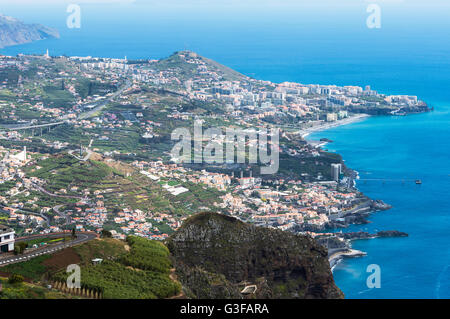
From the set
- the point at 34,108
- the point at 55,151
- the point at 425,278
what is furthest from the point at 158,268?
the point at 34,108

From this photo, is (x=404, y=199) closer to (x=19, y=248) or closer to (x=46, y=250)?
(x=46, y=250)

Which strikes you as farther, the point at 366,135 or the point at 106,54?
the point at 106,54

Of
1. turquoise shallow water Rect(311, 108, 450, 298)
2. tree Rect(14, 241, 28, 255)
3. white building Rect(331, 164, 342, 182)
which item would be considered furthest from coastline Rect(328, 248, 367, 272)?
tree Rect(14, 241, 28, 255)

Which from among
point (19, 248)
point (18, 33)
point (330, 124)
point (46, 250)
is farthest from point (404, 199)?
point (18, 33)

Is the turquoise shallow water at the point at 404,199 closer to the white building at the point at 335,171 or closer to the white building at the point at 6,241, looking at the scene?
the white building at the point at 335,171

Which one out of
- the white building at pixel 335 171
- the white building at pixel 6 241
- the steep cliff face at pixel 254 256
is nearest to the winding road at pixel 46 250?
the white building at pixel 6 241

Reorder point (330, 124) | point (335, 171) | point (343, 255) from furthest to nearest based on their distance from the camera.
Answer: point (330, 124) < point (335, 171) < point (343, 255)
